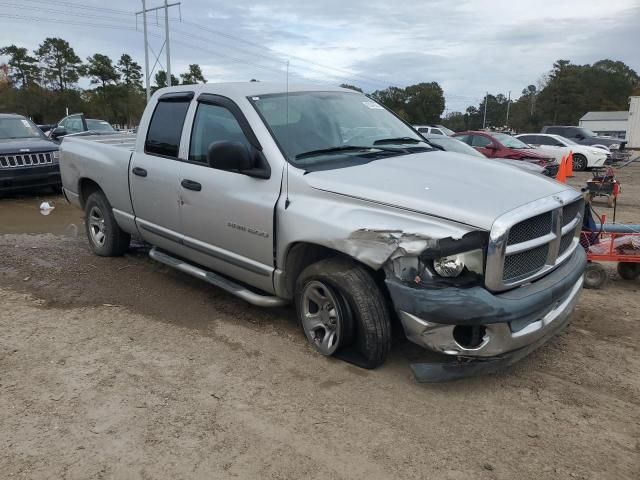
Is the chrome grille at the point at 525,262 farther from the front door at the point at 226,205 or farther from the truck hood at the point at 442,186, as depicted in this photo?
the front door at the point at 226,205

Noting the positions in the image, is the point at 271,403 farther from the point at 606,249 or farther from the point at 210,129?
the point at 606,249

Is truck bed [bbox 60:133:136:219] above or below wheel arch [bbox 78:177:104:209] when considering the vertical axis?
above

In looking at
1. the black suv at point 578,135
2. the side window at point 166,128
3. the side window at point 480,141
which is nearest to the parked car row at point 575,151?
the side window at point 480,141

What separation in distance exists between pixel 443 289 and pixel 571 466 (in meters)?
1.08

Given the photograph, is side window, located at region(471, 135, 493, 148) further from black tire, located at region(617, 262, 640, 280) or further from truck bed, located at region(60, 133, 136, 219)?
truck bed, located at region(60, 133, 136, 219)

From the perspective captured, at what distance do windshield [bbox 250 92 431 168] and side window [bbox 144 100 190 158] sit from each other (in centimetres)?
94

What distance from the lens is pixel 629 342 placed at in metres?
4.11

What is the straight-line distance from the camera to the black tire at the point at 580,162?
787 inches

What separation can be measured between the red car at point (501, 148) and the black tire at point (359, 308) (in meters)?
12.9

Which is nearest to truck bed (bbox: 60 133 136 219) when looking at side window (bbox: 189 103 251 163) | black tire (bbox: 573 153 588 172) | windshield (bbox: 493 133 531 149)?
side window (bbox: 189 103 251 163)

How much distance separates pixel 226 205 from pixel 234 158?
1.62 feet

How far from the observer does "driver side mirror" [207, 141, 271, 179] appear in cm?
375

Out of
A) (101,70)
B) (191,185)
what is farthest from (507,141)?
(101,70)

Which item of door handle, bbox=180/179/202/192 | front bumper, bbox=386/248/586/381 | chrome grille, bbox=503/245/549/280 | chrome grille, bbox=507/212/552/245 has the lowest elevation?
front bumper, bbox=386/248/586/381
